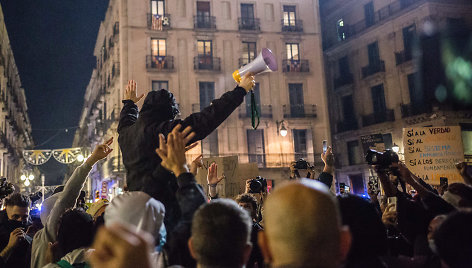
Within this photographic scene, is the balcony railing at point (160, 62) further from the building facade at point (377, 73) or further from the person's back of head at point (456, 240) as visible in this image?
the person's back of head at point (456, 240)

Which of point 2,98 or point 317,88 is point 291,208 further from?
point 2,98

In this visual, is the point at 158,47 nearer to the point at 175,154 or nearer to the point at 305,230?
the point at 175,154

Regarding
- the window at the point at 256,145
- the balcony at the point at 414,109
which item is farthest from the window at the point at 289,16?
the balcony at the point at 414,109

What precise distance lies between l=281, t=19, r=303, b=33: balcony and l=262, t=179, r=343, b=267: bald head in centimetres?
3094

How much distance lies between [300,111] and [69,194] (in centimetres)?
2771

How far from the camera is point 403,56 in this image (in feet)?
89.7

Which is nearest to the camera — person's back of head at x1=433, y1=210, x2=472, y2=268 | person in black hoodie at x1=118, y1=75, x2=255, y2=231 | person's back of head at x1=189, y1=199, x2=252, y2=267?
person's back of head at x1=189, y1=199, x2=252, y2=267

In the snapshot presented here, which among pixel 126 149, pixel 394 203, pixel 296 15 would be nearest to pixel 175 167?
pixel 126 149

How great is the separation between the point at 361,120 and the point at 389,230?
26635mm

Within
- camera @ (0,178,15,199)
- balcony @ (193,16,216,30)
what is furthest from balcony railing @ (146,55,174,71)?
camera @ (0,178,15,199)

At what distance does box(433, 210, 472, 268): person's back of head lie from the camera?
2129 millimetres

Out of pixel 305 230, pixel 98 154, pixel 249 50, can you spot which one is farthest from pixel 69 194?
pixel 249 50

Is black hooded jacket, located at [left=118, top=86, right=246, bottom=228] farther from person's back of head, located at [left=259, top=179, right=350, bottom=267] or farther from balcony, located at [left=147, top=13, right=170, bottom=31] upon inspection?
balcony, located at [left=147, top=13, right=170, bottom=31]

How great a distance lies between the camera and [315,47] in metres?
31.9
